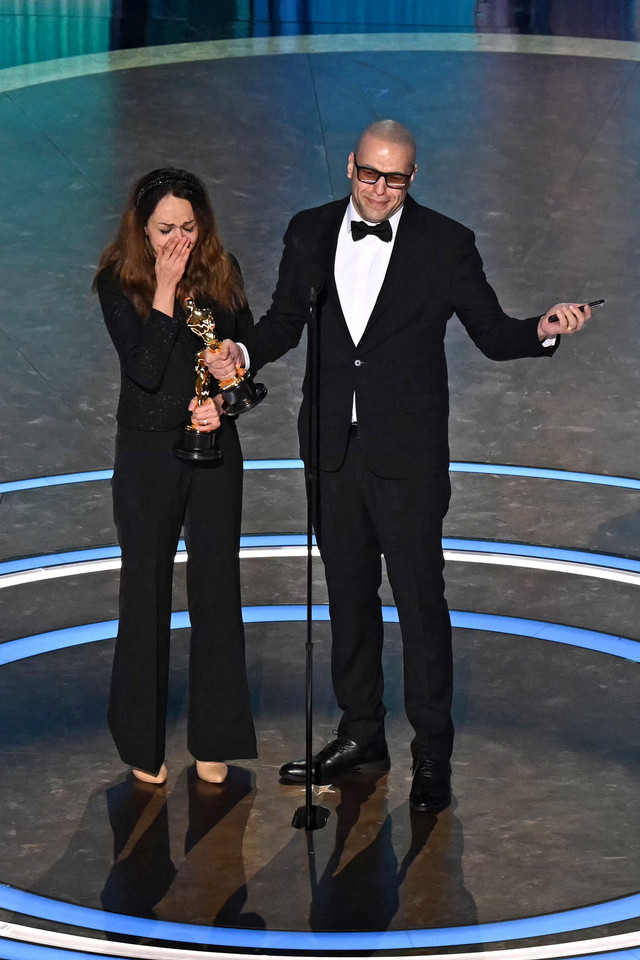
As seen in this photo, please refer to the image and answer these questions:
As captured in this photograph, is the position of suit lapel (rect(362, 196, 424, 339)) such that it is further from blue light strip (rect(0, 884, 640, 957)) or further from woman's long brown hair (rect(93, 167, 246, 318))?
blue light strip (rect(0, 884, 640, 957))

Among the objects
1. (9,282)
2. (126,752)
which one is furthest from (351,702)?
(9,282)

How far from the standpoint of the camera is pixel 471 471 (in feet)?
24.9

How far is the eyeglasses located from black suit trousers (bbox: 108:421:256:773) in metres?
0.85

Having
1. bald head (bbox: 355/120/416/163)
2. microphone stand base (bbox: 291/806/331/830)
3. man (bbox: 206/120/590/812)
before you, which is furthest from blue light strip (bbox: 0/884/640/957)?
bald head (bbox: 355/120/416/163)

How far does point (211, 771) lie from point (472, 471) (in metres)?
3.12

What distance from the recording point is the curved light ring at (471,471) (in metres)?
7.45

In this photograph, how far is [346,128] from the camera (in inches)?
420

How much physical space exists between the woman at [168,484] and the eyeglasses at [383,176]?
1.50ft

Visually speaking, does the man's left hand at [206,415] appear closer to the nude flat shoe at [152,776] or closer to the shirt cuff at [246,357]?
the shirt cuff at [246,357]

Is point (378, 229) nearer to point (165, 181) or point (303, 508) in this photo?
point (165, 181)

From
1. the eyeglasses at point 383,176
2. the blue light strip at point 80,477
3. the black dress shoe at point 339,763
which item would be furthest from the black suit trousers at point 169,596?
the blue light strip at point 80,477

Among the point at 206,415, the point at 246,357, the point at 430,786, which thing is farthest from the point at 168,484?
the point at 430,786

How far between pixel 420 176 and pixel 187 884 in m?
6.87

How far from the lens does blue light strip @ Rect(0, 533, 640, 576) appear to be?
6508 mm
